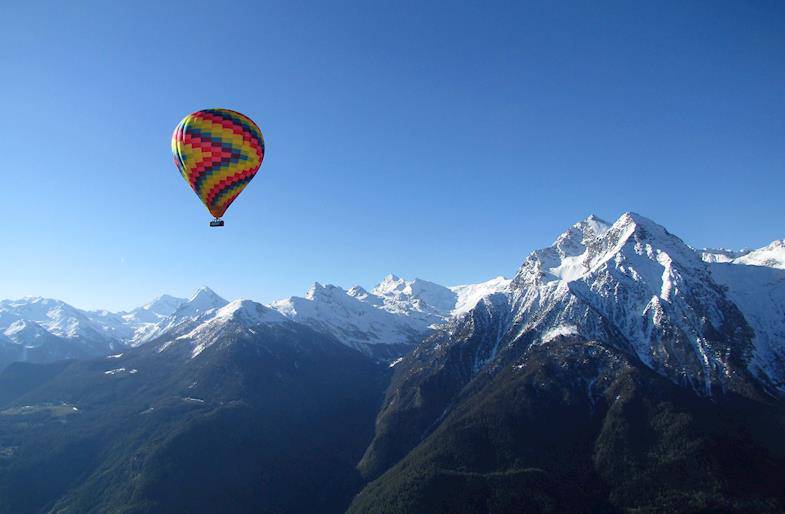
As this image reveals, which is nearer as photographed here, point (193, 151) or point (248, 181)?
point (193, 151)

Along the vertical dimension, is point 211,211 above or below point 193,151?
below

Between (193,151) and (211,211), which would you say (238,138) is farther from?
(211,211)

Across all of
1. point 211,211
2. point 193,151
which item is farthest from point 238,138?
point 211,211
